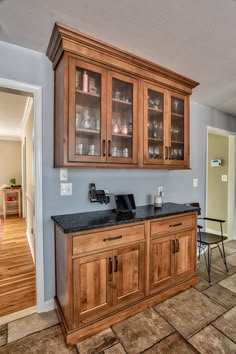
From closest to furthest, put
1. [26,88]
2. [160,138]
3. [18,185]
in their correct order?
[26,88]
[160,138]
[18,185]

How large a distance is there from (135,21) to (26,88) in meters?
1.07

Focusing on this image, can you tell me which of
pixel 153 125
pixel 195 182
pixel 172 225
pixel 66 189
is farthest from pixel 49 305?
pixel 195 182

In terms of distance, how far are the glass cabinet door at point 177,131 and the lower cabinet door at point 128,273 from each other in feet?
3.72

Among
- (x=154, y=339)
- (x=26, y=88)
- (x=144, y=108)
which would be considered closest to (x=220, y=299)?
(x=154, y=339)

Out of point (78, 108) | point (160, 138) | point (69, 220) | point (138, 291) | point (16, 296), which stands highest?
point (78, 108)

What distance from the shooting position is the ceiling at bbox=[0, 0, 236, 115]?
1.31m

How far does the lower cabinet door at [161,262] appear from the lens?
192 centimetres

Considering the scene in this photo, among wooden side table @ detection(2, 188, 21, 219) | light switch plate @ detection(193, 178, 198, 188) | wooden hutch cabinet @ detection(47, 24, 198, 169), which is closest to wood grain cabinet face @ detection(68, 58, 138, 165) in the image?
wooden hutch cabinet @ detection(47, 24, 198, 169)

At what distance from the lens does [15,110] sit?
11.7 ft

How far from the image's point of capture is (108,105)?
1.80 m

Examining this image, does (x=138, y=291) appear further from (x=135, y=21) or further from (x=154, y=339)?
(x=135, y=21)

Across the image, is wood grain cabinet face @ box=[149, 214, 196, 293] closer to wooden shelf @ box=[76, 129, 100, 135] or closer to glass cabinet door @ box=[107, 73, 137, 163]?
glass cabinet door @ box=[107, 73, 137, 163]

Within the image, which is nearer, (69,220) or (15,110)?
(69,220)

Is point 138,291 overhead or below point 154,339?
overhead
